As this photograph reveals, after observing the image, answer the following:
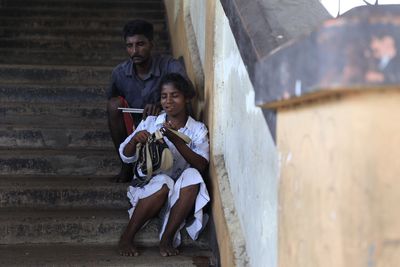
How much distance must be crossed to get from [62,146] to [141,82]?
78 cm

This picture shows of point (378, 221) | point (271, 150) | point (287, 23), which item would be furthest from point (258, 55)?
point (378, 221)

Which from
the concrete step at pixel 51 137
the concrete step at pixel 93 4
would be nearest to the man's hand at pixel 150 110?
the concrete step at pixel 51 137

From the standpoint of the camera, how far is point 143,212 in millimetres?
3547

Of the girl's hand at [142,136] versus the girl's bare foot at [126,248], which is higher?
the girl's hand at [142,136]

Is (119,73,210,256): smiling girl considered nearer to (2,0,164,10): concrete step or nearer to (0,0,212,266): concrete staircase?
(0,0,212,266): concrete staircase

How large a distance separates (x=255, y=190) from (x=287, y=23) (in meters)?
0.74

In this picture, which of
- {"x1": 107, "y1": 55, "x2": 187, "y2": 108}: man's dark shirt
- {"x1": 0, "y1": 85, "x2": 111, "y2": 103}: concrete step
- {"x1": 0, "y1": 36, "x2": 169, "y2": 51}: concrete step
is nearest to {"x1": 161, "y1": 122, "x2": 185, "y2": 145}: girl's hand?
{"x1": 107, "y1": 55, "x2": 187, "y2": 108}: man's dark shirt

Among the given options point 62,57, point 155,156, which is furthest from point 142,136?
point 62,57

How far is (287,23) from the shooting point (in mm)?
2281

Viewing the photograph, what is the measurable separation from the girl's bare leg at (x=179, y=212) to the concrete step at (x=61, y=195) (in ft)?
1.76

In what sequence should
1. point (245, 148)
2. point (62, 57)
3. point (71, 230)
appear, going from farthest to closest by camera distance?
point (62, 57) → point (71, 230) → point (245, 148)

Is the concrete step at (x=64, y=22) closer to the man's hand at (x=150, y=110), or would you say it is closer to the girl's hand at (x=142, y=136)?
the man's hand at (x=150, y=110)

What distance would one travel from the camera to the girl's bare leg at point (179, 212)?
3.49 m

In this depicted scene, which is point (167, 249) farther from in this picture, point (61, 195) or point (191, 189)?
point (61, 195)
